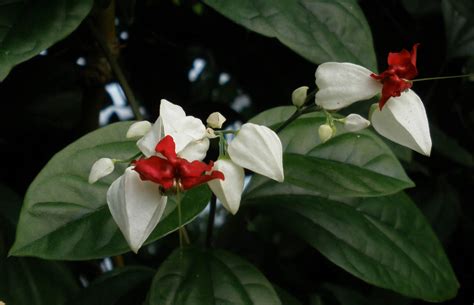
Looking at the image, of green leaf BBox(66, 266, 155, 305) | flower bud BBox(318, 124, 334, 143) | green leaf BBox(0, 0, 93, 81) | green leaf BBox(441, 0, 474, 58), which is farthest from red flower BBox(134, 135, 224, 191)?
green leaf BBox(441, 0, 474, 58)

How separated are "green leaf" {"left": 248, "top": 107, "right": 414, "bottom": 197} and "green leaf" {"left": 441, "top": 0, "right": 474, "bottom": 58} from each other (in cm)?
28

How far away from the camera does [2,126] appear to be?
1188mm

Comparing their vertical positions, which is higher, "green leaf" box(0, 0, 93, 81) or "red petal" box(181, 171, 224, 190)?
"green leaf" box(0, 0, 93, 81)

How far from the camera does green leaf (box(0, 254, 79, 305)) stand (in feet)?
3.10

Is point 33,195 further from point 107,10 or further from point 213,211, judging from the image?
point 107,10

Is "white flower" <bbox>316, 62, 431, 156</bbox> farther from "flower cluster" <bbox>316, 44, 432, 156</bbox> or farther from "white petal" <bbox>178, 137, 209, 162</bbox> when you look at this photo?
"white petal" <bbox>178, 137, 209, 162</bbox>

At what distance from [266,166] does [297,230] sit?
0.94 feet

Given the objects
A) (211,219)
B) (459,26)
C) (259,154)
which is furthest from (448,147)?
(259,154)

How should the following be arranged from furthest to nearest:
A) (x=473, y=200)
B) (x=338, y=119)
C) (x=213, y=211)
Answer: (x=473, y=200) < (x=213, y=211) < (x=338, y=119)

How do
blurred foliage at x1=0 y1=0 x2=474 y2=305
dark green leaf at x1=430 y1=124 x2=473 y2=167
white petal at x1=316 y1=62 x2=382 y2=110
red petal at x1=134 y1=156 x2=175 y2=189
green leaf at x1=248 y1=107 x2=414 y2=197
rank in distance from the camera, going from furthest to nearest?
dark green leaf at x1=430 y1=124 x2=473 y2=167 < blurred foliage at x1=0 y1=0 x2=474 y2=305 < green leaf at x1=248 y1=107 x2=414 y2=197 < white petal at x1=316 y1=62 x2=382 y2=110 < red petal at x1=134 y1=156 x2=175 y2=189

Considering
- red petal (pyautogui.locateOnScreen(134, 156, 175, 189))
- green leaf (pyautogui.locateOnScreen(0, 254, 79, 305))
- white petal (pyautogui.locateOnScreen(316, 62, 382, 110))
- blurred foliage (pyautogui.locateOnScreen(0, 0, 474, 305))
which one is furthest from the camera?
blurred foliage (pyautogui.locateOnScreen(0, 0, 474, 305))

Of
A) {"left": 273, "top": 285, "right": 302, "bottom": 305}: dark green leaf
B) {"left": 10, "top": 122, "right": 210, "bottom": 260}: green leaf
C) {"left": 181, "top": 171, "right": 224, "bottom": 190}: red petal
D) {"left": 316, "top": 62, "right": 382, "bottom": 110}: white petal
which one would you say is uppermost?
{"left": 181, "top": 171, "right": 224, "bottom": 190}: red petal

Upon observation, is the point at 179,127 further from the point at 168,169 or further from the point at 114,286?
the point at 114,286

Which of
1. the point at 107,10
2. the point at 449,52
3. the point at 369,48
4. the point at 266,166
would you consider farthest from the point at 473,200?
the point at 266,166
